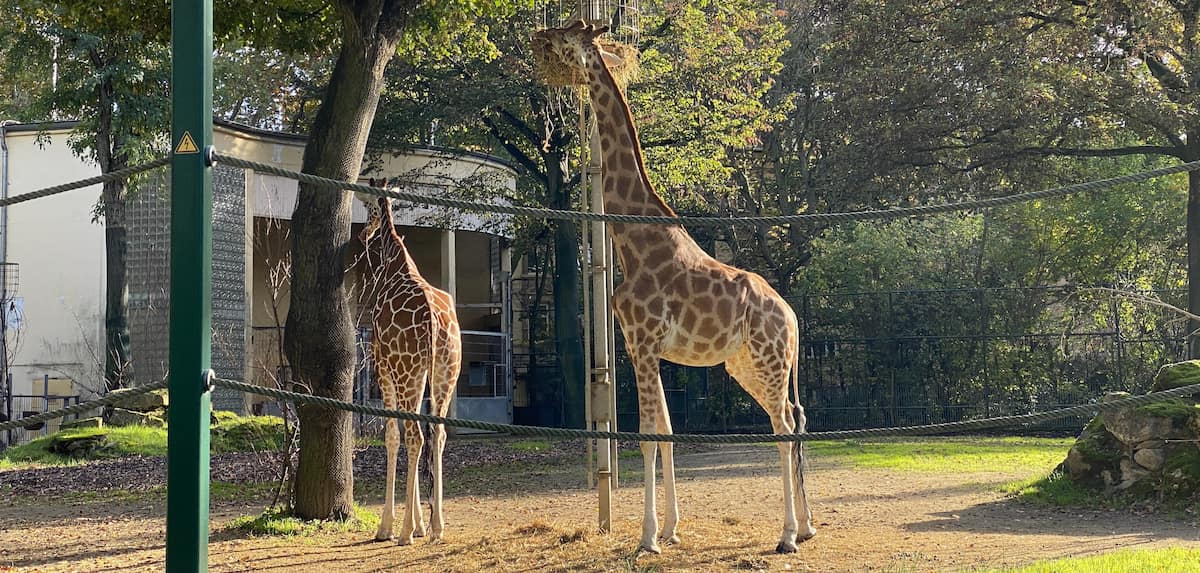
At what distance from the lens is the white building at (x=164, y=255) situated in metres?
19.3

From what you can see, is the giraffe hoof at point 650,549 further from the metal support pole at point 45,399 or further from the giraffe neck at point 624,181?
the metal support pole at point 45,399

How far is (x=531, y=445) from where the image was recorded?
61.1 feet

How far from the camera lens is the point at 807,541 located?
7.82 metres

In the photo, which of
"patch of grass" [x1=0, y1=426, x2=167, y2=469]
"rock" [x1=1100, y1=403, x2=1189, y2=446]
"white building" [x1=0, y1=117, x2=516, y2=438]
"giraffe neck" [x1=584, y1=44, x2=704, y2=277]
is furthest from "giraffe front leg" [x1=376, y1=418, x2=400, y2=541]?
"white building" [x1=0, y1=117, x2=516, y2=438]

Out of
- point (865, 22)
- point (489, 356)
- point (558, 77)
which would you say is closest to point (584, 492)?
point (558, 77)

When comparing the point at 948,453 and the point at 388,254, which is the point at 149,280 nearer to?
the point at 388,254

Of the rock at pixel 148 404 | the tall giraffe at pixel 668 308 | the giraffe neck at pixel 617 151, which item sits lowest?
the rock at pixel 148 404

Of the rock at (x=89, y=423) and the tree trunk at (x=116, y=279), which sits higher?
the tree trunk at (x=116, y=279)

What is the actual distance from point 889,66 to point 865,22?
939 mm

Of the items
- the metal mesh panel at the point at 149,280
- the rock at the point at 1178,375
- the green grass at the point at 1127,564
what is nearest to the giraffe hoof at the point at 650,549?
the green grass at the point at 1127,564

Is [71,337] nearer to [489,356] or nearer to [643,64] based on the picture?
[489,356]

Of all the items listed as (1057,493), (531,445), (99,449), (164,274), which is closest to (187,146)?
(1057,493)

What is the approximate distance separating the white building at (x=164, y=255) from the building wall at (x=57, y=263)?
0.06 feet

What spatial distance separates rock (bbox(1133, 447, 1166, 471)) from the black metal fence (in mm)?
10431
